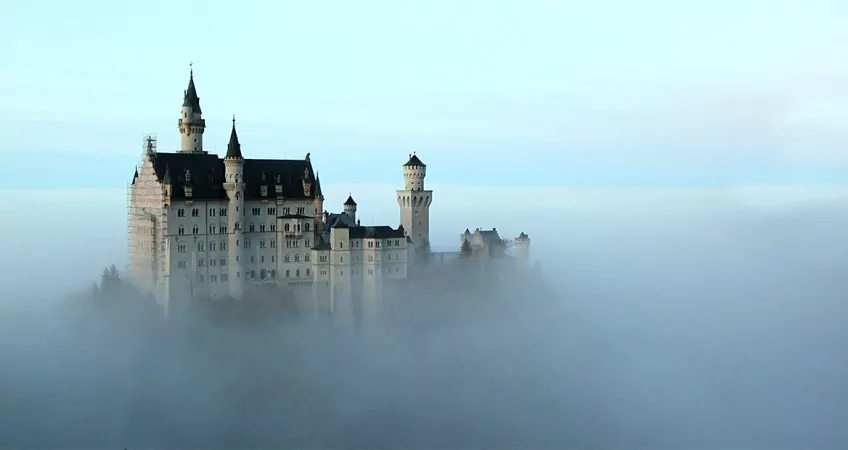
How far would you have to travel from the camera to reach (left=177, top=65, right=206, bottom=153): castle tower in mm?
63562

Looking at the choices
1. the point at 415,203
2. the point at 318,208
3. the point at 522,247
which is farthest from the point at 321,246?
the point at 522,247

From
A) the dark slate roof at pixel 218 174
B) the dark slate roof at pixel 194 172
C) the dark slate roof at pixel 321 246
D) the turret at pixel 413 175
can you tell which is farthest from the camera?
the turret at pixel 413 175

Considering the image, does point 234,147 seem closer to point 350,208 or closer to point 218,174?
point 218,174

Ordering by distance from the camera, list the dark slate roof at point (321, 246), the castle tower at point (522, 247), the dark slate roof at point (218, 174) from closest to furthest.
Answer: the dark slate roof at point (218, 174), the dark slate roof at point (321, 246), the castle tower at point (522, 247)

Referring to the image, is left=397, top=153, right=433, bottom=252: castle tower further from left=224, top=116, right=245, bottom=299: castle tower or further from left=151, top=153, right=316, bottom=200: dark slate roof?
left=224, top=116, right=245, bottom=299: castle tower

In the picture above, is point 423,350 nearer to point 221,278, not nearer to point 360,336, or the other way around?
point 360,336

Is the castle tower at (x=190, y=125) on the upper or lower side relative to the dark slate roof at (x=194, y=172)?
upper

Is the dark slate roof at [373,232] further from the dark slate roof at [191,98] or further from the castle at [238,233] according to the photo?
the dark slate roof at [191,98]

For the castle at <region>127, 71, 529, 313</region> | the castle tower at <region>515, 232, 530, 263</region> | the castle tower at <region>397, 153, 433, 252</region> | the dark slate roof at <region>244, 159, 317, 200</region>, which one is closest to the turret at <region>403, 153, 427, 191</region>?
the castle tower at <region>397, 153, 433, 252</region>

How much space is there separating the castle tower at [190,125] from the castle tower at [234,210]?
5.05 m

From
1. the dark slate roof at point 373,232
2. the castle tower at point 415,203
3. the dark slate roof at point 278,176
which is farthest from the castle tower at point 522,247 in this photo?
the dark slate roof at point 278,176

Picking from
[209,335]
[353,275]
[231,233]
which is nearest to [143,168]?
[231,233]

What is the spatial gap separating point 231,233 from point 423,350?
18.8 metres

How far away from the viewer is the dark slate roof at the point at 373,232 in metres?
62.8
